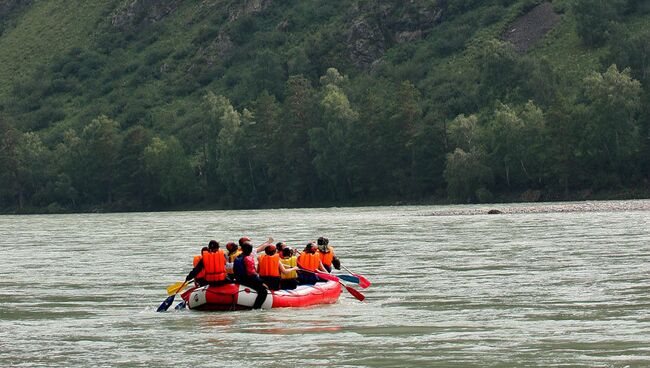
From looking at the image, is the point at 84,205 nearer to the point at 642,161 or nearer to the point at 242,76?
the point at 242,76

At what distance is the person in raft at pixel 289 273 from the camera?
125 feet

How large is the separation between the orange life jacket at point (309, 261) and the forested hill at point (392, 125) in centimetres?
8744

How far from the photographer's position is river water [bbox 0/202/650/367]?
27.9 m

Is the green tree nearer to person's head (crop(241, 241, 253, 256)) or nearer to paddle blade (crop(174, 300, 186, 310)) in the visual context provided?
paddle blade (crop(174, 300, 186, 310))

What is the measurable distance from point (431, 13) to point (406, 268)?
144763 millimetres

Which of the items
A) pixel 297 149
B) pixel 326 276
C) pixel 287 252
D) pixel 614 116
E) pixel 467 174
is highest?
pixel 614 116

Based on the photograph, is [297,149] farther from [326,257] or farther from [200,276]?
[200,276]

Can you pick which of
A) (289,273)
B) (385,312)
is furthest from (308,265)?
(385,312)

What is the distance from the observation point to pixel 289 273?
37938 millimetres

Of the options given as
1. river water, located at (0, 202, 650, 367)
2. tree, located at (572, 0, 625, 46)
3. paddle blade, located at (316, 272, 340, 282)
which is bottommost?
river water, located at (0, 202, 650, 367)

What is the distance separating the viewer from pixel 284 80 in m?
191

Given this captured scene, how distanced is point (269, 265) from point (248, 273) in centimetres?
99

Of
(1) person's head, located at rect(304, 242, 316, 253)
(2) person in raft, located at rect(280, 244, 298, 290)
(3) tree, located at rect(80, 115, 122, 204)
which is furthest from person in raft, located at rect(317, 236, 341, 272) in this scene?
(3) tree, located at rect(80, 115, 122, 204)

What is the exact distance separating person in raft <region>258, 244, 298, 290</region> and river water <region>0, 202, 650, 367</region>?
113cm
